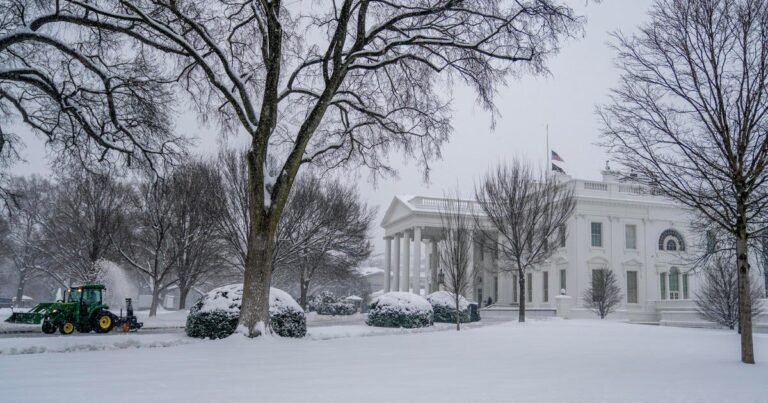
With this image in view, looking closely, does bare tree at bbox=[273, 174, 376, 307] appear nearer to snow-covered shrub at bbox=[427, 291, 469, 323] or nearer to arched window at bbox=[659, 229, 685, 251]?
snow-covered shrub at bbox=[427, 291, 469, 323]

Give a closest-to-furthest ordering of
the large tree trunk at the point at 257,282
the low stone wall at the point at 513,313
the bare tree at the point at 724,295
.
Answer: the large tree trunk at the point at 257,282 < the bare tree at the point at 724,295 < the low stone wall at the point at 513,313

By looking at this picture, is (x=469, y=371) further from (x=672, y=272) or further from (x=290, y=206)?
(x=672, y=272)

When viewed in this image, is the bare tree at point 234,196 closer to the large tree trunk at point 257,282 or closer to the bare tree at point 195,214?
the bare tree at point 195,214

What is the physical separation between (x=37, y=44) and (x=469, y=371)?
13705 mm

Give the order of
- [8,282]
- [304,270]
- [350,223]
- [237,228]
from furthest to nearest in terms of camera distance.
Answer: [8,282] → [304,270] → [350,223] → [237,228]

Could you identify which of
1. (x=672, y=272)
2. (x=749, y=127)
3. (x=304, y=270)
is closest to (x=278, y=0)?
(x=749, y=127)

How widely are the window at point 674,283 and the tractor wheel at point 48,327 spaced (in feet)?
133

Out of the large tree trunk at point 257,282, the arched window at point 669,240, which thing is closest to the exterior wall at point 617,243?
the arched window at point 669,240

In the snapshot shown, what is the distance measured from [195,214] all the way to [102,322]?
358 inches

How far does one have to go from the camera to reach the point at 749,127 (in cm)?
1122

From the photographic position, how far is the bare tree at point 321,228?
2898 centimetres

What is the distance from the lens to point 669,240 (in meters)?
44.2

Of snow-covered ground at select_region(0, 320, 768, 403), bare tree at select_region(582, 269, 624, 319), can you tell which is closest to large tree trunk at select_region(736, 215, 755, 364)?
snow-covered ground at select_region(0, 320, 768, 403)

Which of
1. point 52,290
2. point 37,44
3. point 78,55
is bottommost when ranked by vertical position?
point 52,290
